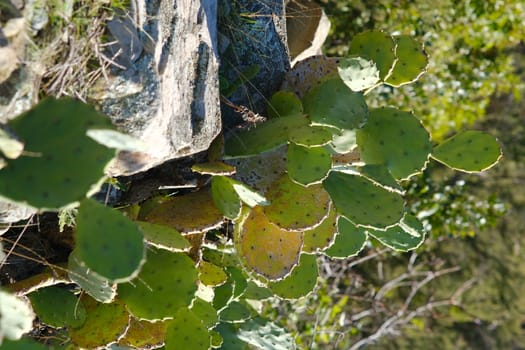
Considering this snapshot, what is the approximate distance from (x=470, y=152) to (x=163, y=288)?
42.3 inches

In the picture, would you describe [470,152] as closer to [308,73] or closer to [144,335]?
[308,73]

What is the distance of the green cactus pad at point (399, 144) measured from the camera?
2107 millimetres

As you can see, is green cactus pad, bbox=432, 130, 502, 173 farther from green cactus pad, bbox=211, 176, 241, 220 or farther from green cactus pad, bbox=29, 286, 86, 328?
green cactus pad, bbox=29, 286, 86, 328

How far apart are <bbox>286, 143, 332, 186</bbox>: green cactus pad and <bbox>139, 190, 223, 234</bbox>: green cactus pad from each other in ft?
0.81

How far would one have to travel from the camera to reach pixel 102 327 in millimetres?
1946

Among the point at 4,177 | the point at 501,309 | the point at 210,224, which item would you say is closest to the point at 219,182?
the point at 210,224

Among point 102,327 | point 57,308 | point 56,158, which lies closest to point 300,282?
point 102,327

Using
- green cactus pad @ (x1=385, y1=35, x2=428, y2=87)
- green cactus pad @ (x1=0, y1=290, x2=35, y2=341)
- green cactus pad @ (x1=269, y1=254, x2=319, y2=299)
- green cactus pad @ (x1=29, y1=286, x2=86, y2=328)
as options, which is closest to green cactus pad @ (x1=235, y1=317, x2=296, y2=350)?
green cactus pad @ (x1=269, y1=254, x2=319, y2=299)

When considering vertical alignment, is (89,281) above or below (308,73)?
below

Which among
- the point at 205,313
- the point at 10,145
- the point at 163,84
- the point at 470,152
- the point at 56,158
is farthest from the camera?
the point at 470,152

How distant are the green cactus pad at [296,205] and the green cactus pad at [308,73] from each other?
0.34 metres

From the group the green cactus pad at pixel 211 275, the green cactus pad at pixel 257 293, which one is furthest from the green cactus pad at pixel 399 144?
the green cactus pad at pixel 257 293

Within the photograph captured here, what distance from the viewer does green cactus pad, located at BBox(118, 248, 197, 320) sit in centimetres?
190

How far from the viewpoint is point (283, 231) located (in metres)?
2.12
